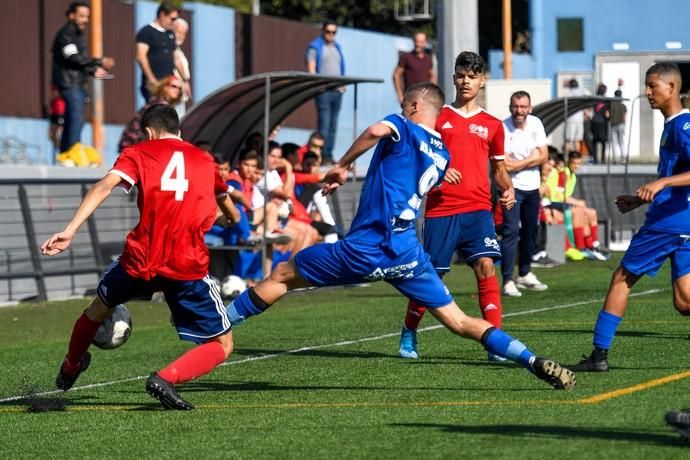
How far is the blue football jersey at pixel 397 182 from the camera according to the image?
957 cm

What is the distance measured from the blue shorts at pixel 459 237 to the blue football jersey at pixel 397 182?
5.87 ft

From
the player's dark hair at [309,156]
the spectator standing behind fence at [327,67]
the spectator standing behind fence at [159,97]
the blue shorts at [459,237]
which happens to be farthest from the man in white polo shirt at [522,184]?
the spectator standing behind fence at [327,67]

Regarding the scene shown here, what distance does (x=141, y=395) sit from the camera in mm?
10422

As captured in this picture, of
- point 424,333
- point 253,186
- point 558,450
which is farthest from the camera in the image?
point 253,186

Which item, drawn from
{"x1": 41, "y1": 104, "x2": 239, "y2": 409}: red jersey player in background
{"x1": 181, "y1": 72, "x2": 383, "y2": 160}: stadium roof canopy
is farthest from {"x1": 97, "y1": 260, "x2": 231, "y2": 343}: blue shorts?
Answer: {"x1": 181, "y1": 72, "x2": 383, "y2": 160}: stadium roof canopy

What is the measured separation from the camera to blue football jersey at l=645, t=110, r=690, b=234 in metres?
10.2

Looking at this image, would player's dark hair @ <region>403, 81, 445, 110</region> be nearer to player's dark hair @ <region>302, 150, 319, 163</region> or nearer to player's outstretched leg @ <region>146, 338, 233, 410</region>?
player's outstretched leg @ <region>146, 338, 233, 410</region>

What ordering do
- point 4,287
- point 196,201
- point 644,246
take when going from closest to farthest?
point 196,201, point 644,246, point 4,287

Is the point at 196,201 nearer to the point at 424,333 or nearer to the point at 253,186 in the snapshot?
the point at 424,333

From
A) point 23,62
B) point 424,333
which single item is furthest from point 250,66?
point 424,333

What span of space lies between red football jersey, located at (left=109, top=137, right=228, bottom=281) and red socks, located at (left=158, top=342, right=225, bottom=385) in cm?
44

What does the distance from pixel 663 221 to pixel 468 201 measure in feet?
5.43

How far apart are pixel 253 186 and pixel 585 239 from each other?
752 centimetres

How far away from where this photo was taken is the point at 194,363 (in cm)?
940
